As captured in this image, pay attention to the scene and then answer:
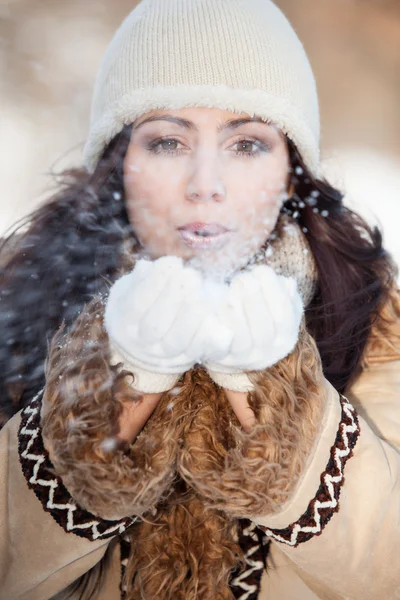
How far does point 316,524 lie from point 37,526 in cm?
41

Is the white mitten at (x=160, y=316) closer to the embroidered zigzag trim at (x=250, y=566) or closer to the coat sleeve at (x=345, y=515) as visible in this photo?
the coat sleeve at (x=345, y=515)

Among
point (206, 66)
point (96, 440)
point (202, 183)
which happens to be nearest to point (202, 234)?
point (202, 183)

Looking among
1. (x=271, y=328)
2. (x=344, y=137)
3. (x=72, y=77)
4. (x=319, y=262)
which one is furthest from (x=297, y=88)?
(x=344, y=137)

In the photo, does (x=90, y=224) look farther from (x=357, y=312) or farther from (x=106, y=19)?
(x=106, y=19)

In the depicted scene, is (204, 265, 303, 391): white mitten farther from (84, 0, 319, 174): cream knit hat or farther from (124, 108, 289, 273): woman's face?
(84, 0, 319, 174): cream knit hat

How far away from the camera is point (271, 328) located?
76 cm

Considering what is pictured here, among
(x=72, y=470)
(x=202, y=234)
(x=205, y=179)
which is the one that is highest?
(x=205, y=179)

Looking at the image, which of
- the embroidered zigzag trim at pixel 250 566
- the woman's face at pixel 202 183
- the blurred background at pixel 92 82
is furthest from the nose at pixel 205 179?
the blurred background at pixel 92 82

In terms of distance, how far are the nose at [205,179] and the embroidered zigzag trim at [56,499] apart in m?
0.46

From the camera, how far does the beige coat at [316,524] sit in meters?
0.87

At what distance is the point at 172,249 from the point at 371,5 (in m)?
3.04

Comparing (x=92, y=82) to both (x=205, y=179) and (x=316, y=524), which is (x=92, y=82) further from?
(x=316, y=524)

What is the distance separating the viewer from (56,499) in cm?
87

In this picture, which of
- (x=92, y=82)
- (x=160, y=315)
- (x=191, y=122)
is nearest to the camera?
(x=160, y=315)
